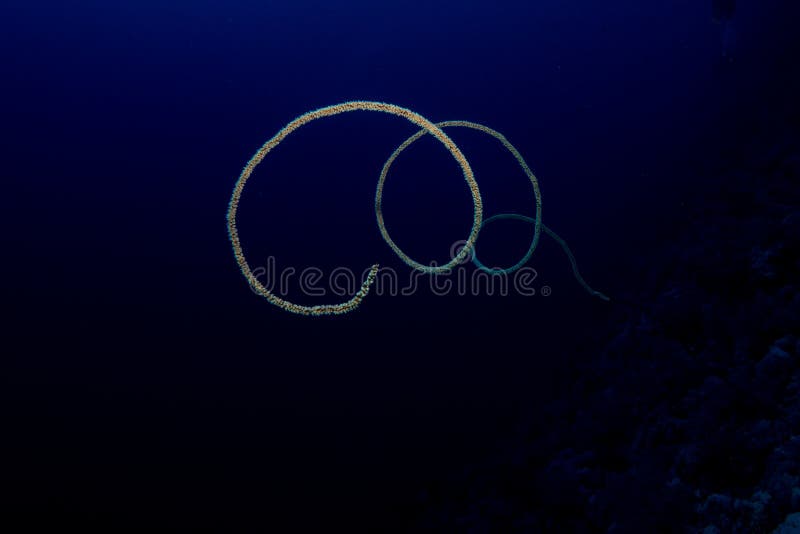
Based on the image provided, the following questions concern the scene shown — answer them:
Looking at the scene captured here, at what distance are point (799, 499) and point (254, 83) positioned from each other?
18.9 ft

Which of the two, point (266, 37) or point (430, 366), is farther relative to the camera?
point (430, 366)

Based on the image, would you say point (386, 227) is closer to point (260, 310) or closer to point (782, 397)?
point (260, 310)

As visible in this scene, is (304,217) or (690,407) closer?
(690,407)

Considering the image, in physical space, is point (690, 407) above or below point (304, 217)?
below

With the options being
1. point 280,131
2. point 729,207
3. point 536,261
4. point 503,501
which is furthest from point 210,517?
point 729,207

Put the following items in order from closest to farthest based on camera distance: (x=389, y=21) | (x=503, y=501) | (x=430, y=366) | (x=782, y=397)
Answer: (x=782, y=397) → (x=503, y=501) → (x=389, y=21) → (x=430, y=366)

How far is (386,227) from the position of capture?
5.27 m

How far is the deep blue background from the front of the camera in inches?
185

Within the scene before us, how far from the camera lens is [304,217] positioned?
5.15 m

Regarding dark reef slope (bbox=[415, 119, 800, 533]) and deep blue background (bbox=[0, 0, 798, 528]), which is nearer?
dark reef slope (bbox=[415, 119, 800, 533])

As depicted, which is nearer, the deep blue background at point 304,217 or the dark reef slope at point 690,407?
the dark reef slope at point 690,407

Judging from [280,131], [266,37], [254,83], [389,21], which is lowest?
[280,131]

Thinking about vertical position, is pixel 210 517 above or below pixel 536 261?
below

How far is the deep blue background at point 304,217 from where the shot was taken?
469cm
